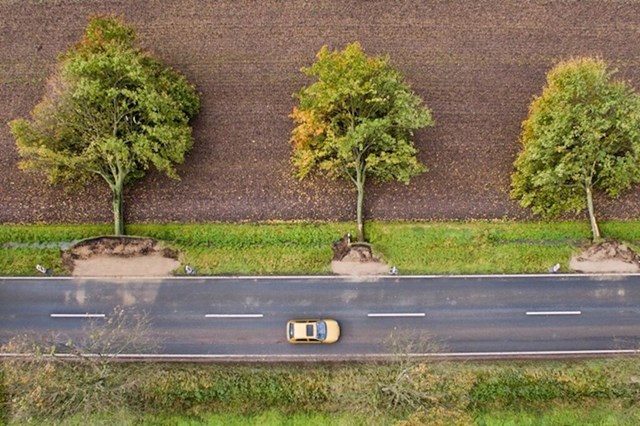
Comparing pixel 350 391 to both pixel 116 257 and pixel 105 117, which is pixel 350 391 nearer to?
pixel 116 257

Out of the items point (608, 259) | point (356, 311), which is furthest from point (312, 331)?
point (608, 259)

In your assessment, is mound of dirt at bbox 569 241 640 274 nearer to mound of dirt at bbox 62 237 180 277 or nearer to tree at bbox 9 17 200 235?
tree at bbox 9 17 200 235

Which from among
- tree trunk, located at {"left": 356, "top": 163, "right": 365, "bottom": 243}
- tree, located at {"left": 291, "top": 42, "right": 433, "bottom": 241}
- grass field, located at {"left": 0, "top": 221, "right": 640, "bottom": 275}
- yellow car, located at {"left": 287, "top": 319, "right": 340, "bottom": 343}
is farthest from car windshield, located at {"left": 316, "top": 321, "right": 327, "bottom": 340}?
tree, located at {"left": 291, "top": 42, "right": 433, "bottom": 241}

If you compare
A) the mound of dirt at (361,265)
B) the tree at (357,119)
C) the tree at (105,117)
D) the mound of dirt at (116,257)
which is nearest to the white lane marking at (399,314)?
the mound of dirt at (361,265)

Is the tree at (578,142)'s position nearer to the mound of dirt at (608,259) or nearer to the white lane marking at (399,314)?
the mound of dirt at (608,259)

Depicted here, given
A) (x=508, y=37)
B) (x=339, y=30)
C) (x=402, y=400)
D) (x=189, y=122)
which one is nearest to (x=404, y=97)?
(x=339, y=30)
